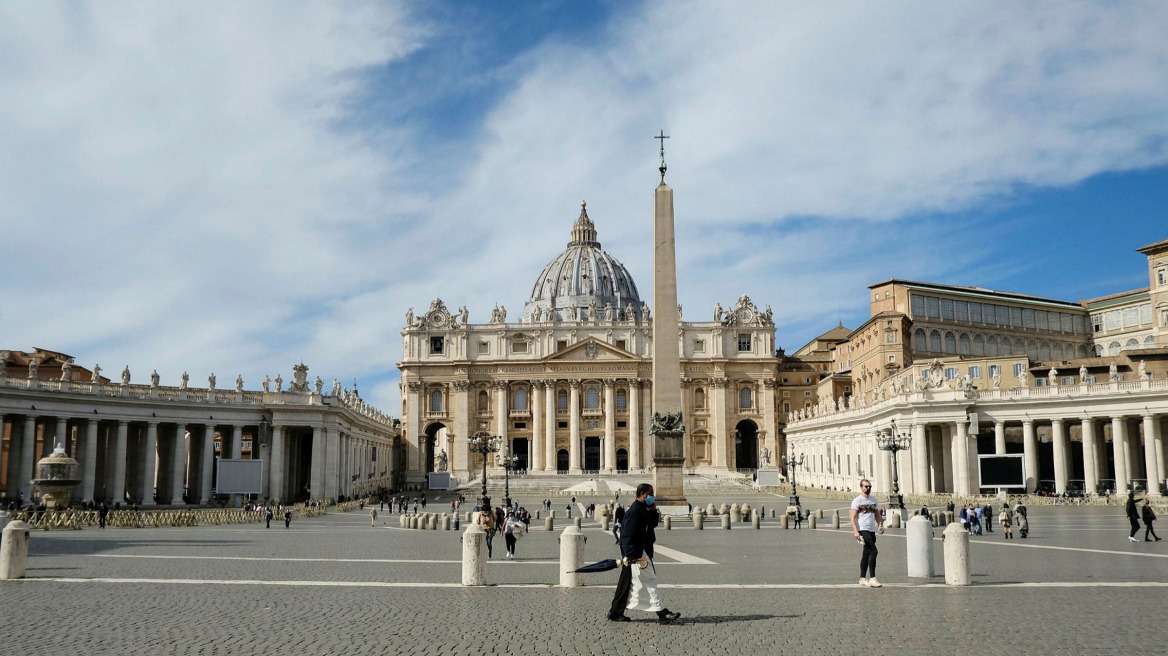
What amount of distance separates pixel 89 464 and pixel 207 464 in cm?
785

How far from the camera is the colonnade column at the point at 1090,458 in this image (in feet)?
154

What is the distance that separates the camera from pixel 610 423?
3812 inches

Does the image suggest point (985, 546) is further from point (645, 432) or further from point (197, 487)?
point (645, 432)

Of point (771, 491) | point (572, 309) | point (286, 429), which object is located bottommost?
point (771, 491)

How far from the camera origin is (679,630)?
976cm

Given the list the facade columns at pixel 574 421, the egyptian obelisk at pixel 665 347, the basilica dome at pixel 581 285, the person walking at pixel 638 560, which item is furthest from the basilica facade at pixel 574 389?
the person walking at pixel 638 560

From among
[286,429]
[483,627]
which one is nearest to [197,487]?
[286,429]

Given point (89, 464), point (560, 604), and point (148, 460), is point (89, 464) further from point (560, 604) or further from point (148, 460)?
point (560, 604)

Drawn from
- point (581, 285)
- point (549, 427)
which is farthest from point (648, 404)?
→ point (581, 285)

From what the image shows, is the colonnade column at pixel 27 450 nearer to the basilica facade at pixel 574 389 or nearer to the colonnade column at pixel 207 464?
the colonnade column at pixel 207 464

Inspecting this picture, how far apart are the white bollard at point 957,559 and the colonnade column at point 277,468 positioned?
46.0 metres

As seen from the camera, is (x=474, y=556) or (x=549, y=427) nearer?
(x=474, y=556)

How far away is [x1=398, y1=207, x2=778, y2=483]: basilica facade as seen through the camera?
96875mm

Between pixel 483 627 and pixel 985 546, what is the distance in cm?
1519
